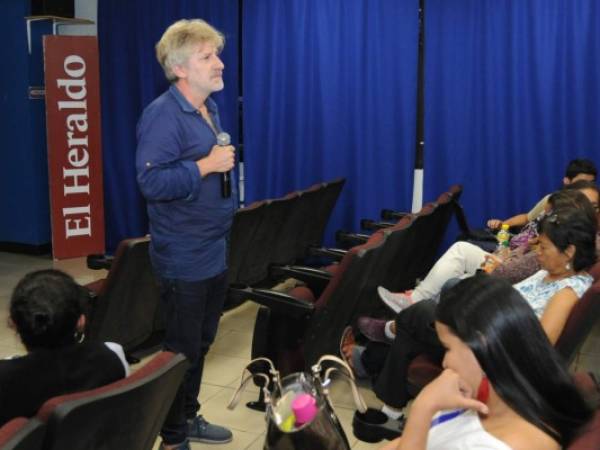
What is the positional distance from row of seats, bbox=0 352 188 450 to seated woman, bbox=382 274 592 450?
533 mm

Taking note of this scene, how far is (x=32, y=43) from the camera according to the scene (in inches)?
242

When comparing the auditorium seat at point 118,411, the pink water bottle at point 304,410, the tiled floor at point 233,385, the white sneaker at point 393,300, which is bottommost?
the tiled floor at point 233,385

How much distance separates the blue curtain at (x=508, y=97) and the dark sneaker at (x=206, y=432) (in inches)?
116

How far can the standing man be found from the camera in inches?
93.2

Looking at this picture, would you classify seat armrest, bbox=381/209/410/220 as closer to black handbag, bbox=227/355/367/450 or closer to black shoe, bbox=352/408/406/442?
black shoe, bbox=352/408/406/442

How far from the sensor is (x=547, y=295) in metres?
2.64

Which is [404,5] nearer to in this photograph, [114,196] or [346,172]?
[346,172]

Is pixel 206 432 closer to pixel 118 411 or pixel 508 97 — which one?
pixel 118 411

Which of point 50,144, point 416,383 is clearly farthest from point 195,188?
point 50,144

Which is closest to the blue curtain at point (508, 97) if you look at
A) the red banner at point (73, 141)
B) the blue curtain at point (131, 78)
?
the blue curtain at point (131, 78)

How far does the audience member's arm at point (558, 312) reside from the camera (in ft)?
7.81

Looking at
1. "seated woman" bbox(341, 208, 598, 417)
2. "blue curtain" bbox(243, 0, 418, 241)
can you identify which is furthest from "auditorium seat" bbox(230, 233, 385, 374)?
"blue curtain" bbox(243, 0, 418, 241)

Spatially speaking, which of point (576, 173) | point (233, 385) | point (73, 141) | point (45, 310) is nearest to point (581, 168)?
point (576, 173)

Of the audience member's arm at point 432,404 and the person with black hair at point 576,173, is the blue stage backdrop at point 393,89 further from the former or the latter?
the audience member's arm at point 432,404
